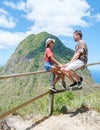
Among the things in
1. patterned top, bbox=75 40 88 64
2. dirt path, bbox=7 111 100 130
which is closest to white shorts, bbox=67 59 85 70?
patterned top, bbox=75 40 88 64

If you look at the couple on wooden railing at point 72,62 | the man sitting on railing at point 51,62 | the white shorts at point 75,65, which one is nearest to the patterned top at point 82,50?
the couple on wooden railing at point 72,62

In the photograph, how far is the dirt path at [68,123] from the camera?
28.4ft

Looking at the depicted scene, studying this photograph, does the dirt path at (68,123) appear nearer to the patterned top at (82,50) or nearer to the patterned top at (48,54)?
the patterned top at (82,50)

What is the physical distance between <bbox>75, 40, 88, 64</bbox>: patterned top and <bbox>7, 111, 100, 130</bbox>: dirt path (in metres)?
1.49

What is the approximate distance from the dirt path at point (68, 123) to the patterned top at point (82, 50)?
58.7 inches

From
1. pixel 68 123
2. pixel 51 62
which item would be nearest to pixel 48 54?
pixel 51 62

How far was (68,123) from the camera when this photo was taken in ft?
29.1

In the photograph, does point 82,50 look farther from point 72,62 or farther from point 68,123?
point 68,123

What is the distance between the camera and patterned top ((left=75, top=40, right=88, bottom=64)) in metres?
9.25

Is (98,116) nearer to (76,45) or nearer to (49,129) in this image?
(49,129)

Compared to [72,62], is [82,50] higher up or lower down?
higher up

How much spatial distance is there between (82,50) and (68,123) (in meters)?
1.99

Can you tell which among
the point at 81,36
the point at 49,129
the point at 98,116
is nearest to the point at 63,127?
the point at 49,129

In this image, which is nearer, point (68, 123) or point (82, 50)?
point (68, 123)
